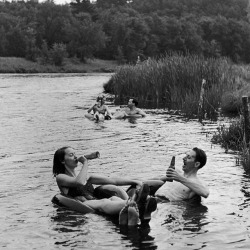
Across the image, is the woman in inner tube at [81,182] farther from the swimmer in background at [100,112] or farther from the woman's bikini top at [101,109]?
the woman's bikini top at [101,109]

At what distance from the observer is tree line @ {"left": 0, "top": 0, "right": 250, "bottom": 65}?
107500mm

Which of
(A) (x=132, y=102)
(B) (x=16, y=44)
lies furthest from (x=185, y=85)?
(B) (x=16, y=44)

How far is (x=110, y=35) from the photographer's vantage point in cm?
12462

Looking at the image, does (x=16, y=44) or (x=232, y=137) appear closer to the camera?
(x=232, y=137)

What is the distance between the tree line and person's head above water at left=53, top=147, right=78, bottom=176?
9378 cm

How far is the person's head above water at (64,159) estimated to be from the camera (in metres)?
9.62

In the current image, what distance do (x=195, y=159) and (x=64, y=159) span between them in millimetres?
2299

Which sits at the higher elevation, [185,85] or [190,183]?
[185,85]

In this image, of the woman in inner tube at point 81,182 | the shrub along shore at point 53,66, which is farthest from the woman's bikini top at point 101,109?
the shrub along shore at point 53,66

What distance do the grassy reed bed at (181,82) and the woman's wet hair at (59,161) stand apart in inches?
589

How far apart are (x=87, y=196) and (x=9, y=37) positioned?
328 ft

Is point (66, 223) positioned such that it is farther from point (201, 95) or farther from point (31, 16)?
point (31, 16)

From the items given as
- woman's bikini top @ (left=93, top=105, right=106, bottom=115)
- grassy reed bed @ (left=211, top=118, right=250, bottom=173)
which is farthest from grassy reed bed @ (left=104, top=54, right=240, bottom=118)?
grassy reed bed @ (left=211, top=118, right=250, bottom=173)

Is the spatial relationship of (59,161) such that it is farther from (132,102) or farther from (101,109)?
(132,102)
